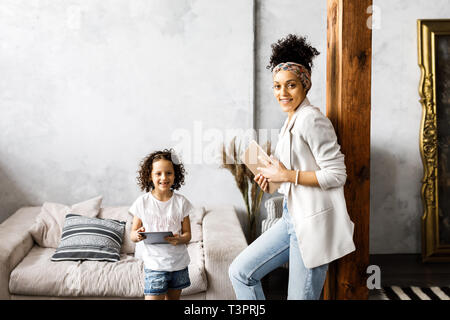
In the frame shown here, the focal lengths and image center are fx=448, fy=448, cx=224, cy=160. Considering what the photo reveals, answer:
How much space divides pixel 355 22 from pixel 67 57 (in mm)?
2660

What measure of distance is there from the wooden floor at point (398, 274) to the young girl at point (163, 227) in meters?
1.18

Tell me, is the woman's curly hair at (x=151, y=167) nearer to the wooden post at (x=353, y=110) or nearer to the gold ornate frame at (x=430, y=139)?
the wooden post at (x=353, y=110)

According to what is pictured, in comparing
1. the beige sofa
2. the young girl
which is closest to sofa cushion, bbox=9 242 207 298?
the beige sofa

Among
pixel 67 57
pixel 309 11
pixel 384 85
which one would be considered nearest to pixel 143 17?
pixel 67 57

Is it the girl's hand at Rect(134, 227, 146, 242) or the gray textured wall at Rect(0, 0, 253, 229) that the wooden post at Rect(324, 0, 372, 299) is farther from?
the gray textured wall at Rect(0, 0, 253, 229)

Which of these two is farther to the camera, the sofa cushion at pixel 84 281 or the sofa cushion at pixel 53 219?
the sofa cushion at pixel 53 219

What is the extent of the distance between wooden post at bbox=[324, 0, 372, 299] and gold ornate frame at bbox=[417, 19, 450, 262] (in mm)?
2224

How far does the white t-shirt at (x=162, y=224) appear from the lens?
2162 mm

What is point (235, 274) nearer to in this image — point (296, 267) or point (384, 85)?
point (296, 267)

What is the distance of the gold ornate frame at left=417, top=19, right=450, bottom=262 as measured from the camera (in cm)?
385

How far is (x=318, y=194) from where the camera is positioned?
1746 millimetres

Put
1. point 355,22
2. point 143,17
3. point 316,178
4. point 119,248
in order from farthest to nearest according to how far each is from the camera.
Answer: point 143,17, point 119,248, point 355,22, point 316,178

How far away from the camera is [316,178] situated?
5.63 ft

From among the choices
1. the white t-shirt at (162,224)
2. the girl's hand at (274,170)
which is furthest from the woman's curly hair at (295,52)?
the white t-shirt at (162,224)
